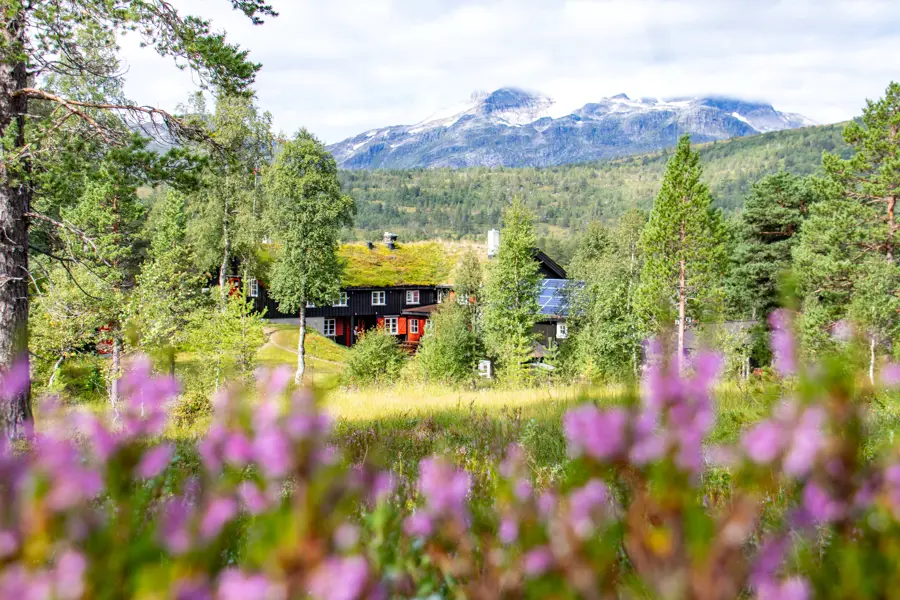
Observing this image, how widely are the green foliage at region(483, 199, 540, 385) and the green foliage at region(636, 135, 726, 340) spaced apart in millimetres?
7036

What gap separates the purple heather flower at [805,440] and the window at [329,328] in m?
57.3

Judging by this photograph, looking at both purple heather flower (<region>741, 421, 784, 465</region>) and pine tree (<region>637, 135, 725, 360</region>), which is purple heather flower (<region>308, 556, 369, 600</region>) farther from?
pine tree (<region>637, 135, 725, 360</region>)

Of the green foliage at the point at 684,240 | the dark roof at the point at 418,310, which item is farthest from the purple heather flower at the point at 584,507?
the dark roof at the point at 418,310

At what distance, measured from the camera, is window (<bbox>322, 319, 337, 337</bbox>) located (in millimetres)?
57000

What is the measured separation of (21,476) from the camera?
1.29 metres

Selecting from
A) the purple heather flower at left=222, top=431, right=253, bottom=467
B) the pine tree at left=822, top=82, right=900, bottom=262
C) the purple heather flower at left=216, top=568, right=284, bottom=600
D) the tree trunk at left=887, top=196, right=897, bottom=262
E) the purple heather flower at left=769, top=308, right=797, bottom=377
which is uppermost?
the pine tree at left=822, top=82, right=900, bottom=262

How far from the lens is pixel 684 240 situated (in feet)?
116

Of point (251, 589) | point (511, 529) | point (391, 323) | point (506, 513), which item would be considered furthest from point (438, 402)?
point (391, 323)

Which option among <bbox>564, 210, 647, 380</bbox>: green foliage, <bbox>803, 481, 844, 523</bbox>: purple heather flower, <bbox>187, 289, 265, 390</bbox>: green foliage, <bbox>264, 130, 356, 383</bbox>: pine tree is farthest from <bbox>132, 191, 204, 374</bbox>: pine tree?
<bbox>564, 210, 647, 380</bbox>: green foliage

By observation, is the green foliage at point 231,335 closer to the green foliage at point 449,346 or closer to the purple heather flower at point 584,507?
the green foliage at point 449,346

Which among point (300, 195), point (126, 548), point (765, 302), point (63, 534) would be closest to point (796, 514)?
point (126, 548)

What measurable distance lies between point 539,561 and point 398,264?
5782 cm

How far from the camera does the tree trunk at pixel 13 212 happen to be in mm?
7582

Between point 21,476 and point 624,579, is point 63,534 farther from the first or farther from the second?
point 624,579
